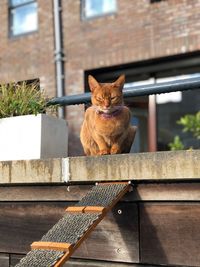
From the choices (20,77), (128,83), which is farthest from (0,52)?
(128,83)

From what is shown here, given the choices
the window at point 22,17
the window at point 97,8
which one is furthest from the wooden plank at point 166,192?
the window at point 22,17

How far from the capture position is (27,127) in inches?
127

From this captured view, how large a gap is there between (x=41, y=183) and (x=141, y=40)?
739cm

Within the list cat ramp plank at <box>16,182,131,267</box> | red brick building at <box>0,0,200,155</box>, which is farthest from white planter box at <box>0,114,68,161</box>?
red brick building at <box>0,0,200,155</box>

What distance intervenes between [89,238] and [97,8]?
28.2 feet

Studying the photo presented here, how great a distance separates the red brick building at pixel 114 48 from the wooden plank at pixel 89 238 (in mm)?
6388

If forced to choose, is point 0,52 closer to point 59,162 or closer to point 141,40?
point 141,40

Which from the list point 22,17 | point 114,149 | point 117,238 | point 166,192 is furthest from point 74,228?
point 22,17

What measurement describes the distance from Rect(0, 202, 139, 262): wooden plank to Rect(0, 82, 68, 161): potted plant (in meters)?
0.34

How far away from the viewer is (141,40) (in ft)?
32.6

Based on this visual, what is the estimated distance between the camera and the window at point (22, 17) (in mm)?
11711

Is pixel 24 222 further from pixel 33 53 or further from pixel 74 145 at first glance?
pixel 33 53

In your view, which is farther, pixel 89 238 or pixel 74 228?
pixel 89 238

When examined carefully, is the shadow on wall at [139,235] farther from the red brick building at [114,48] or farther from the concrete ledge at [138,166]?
the red brick building at [114,48]
